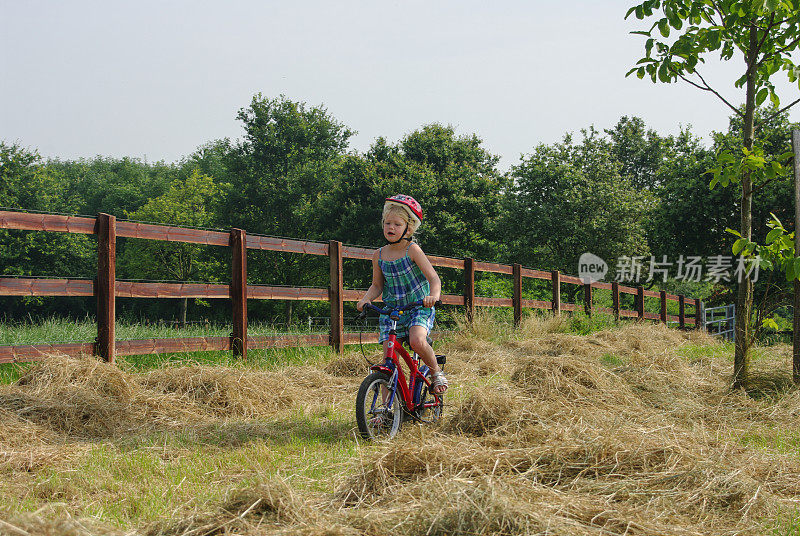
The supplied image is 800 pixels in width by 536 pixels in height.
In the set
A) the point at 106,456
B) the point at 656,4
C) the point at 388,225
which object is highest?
the point at 656,4

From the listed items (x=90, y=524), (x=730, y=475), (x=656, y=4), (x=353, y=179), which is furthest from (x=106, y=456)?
(x=353, y=179)

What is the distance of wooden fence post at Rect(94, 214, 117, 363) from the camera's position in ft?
18.1

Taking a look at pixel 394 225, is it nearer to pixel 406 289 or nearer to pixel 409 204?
pixel 409 204

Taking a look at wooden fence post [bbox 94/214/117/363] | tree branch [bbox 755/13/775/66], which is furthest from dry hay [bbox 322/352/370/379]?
tree branch [bbox 755/13/775/66]

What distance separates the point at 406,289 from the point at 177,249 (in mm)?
29427

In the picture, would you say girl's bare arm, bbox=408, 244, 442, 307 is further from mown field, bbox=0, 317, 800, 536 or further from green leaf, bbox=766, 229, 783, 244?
green leaf, bbox=766, 229, 783, 244

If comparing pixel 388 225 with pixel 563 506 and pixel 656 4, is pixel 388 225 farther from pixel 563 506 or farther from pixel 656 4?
pixel 656 4

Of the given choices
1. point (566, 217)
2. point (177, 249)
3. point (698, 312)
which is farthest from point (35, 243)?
point (698, 312)

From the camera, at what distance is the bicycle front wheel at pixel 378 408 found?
150 inches

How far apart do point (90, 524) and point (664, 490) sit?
6.82 ft

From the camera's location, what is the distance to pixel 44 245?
1136 inches

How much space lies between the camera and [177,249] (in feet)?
103

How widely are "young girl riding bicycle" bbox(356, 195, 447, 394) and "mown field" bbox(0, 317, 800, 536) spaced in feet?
1.60

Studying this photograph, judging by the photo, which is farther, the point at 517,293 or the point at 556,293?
the point at 556,293
